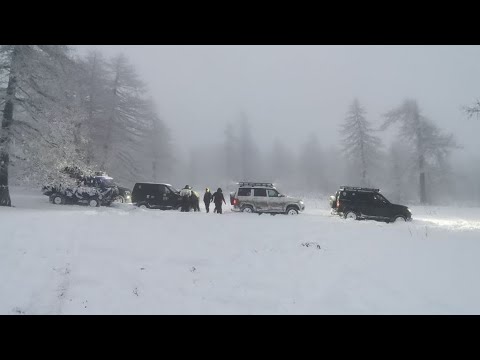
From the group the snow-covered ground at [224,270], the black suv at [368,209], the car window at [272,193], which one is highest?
the car window at [272,193]

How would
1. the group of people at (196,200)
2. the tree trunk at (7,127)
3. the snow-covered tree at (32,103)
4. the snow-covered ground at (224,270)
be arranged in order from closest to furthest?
the snow-covered ground at (224,270), the tree trunk at (7,127), the snow-covered tree at (32,103), the group of people at (196,200)

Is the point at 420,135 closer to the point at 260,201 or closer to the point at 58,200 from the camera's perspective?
the point at 260,201

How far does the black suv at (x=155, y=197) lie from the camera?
22125 mm

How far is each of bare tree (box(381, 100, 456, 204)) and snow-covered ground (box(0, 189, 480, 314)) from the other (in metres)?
29.7

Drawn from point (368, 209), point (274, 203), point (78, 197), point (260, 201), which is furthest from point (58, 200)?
point (368, 209)

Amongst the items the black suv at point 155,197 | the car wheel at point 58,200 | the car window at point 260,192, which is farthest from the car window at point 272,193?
the car wheel at point 58,200

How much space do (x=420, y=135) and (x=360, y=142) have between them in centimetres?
751

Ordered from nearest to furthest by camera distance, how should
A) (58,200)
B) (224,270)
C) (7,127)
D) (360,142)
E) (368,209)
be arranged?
1. (224,270)
2. (7,127)
3. (368,209)
4. (58,200)
5. (360,142)

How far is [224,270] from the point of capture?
9.65 metres

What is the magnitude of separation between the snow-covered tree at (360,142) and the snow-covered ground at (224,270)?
27.3m

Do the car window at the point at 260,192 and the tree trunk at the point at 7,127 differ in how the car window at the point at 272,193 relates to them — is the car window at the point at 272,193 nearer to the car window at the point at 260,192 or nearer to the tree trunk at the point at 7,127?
the car window at the point at 260,192

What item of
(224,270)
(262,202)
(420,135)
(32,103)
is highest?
(420,135)

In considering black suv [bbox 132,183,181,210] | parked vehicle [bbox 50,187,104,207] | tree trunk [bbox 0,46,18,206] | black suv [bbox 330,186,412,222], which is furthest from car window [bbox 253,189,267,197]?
tree trunk [bbox 0,46,18,206]

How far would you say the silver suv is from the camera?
20922 millimetres
